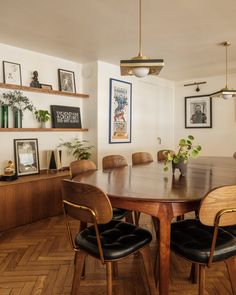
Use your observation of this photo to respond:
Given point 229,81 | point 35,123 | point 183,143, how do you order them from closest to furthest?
point 183,143, point 35,123, point 229,81

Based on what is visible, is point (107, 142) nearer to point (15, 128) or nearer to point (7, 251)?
point (15, 128)

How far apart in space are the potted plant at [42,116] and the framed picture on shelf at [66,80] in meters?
0.53

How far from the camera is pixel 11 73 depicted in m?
3.38

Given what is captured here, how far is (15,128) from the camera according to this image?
3.32 m

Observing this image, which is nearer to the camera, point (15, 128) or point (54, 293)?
point (54, 293)

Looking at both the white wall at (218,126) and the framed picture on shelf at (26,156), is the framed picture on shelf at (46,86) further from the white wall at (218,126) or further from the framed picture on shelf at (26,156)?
the white wall at (218,126)

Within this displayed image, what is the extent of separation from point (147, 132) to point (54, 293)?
3776 mm

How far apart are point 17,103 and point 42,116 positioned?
37 centimetres

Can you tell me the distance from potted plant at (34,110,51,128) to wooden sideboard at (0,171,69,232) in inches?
28.4

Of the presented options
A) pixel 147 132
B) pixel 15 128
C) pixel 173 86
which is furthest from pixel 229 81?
pixel 15 128

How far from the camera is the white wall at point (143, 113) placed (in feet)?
13.8

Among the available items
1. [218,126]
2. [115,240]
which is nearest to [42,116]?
[115,240]

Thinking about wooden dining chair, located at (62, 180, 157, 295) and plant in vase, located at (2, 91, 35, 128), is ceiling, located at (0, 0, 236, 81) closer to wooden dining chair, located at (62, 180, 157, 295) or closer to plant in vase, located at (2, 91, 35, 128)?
plant in vase, located at (2, 91, 35, 128)

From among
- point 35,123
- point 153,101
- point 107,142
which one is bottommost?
point 107,142
